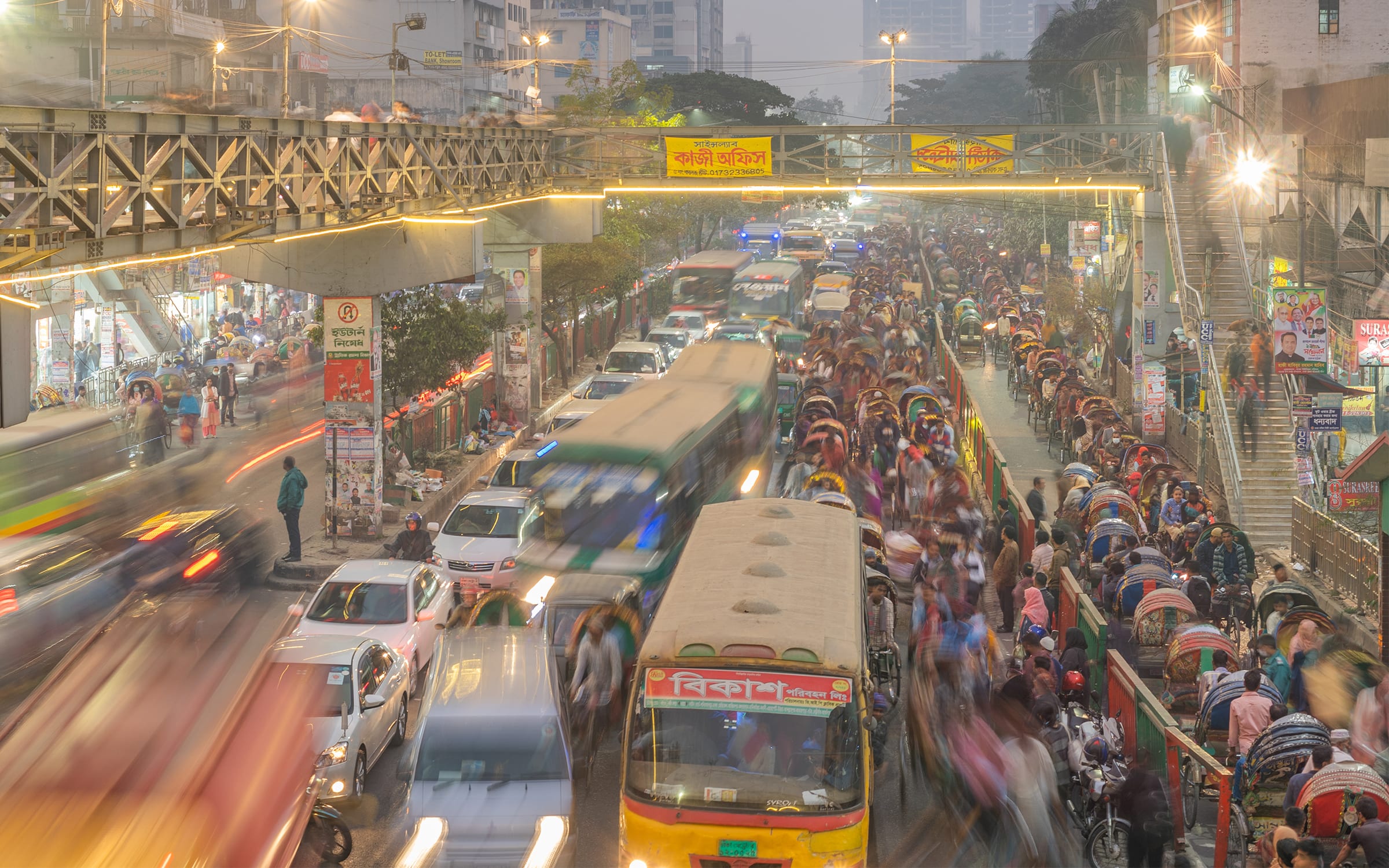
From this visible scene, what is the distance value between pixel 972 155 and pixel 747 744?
25.9 metres

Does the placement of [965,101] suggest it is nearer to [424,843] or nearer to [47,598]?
[47,598]

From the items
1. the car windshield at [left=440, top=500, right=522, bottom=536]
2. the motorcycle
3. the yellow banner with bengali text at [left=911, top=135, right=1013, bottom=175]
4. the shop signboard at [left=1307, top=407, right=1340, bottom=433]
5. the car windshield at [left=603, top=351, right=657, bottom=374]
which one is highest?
→ the yellow banner with bengali text at [left=911, top=135, right=1013, bottom=175]

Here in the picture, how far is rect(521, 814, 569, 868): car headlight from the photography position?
426 inches

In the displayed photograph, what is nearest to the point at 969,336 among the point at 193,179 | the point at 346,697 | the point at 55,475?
the point at 55,475

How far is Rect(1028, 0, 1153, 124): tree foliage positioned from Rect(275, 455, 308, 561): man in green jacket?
59.2 m

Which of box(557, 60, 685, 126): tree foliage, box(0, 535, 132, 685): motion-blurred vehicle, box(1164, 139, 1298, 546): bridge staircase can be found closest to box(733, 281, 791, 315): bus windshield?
box(557, 60, 685, 126): tree foliage

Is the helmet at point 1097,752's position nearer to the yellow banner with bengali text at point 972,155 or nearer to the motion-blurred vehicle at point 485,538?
the motion-blurred vehicle at point 485,538

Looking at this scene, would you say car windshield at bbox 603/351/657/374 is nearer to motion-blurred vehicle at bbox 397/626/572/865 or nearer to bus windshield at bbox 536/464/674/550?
bus windshield at bbox 536/464/674/550

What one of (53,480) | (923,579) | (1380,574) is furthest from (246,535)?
(1380,574)

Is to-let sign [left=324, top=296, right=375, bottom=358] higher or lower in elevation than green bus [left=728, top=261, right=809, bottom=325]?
lower

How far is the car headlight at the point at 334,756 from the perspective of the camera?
1224 centimetres

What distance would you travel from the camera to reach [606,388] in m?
31.1

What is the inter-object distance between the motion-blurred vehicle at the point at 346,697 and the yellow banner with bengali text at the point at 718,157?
69.7 feet

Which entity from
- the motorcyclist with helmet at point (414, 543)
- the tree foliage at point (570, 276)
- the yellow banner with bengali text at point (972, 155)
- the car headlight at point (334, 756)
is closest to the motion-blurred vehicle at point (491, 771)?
the car headlight at point (334, 756)
